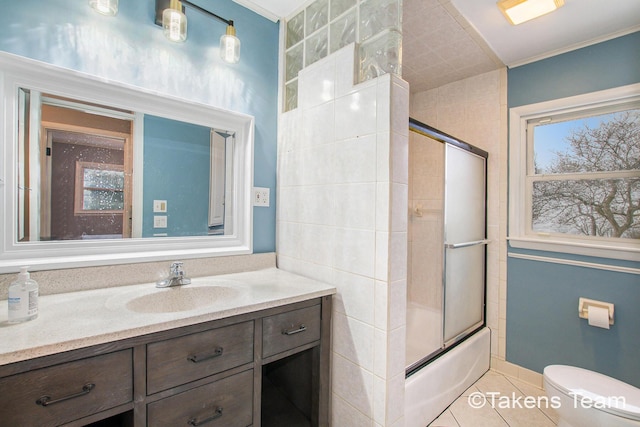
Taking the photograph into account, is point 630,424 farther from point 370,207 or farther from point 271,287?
point 271,287

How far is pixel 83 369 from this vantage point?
2.45 feet

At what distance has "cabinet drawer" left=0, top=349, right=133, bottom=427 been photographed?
0.67 m

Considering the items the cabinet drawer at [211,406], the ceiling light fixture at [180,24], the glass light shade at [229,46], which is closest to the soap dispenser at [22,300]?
the cabinet drawer at [211,406]

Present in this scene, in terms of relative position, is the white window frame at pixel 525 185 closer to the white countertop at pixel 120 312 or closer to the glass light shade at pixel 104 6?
the white countertop at pixel 120 312

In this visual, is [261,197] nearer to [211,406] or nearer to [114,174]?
[114,174]

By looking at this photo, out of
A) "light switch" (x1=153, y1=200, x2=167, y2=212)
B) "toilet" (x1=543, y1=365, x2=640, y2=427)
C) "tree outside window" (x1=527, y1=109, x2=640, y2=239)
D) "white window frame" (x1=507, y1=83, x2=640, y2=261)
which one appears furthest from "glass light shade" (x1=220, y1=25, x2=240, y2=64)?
"toilet" (x1=543, y1=365, x2=640, y2=427)

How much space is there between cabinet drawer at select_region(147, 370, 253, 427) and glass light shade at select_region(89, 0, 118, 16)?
1.41 m

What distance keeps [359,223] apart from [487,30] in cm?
151

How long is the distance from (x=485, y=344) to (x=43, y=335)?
7.96 ft

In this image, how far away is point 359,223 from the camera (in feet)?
4.01

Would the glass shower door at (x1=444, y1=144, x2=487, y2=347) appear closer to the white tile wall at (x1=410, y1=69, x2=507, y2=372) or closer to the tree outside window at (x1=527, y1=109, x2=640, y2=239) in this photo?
the white tile wall at (x1=410, y1=69, x2=507, y2=372)

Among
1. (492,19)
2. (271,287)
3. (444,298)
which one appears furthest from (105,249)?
(492,19)

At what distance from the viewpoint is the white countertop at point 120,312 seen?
28.3 inches

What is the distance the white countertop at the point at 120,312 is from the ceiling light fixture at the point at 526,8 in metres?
1.71
